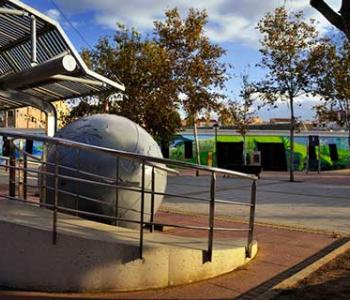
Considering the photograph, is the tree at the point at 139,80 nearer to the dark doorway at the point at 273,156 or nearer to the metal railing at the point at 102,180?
the dark doorway at the point at 273,156

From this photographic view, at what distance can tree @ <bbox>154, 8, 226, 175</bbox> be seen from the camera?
2725cm

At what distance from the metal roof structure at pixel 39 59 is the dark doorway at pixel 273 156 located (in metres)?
27.2

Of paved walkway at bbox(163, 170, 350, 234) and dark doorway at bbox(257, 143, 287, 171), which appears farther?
dark doorway at bbox(257, 143, 287, 171)

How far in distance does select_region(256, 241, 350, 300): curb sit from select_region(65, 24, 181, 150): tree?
19.2 m

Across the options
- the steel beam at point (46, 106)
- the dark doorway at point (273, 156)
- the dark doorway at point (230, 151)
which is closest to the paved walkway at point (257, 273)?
the steel beam at point (46, 106)

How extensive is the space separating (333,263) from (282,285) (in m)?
1.47

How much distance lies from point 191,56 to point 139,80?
306 centimetres

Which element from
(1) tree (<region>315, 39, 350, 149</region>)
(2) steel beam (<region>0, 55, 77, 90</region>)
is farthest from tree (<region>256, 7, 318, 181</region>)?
(2) steel beam (<region>0, 55, 77, 90</region>)

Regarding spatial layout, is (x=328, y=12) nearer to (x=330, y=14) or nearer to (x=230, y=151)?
(x=330, y=14)

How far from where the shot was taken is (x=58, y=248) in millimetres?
5418

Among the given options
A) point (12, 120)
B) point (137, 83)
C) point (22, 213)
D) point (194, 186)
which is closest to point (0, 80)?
point (22, 213)

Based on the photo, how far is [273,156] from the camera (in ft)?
132

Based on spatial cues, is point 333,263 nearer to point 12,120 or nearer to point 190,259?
point 190,259

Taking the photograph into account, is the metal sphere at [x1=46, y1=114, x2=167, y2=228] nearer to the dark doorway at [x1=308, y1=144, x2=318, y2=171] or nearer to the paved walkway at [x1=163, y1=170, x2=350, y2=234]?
the paved walkway at [x1=163, y1=170, x2=350, y2=234]
